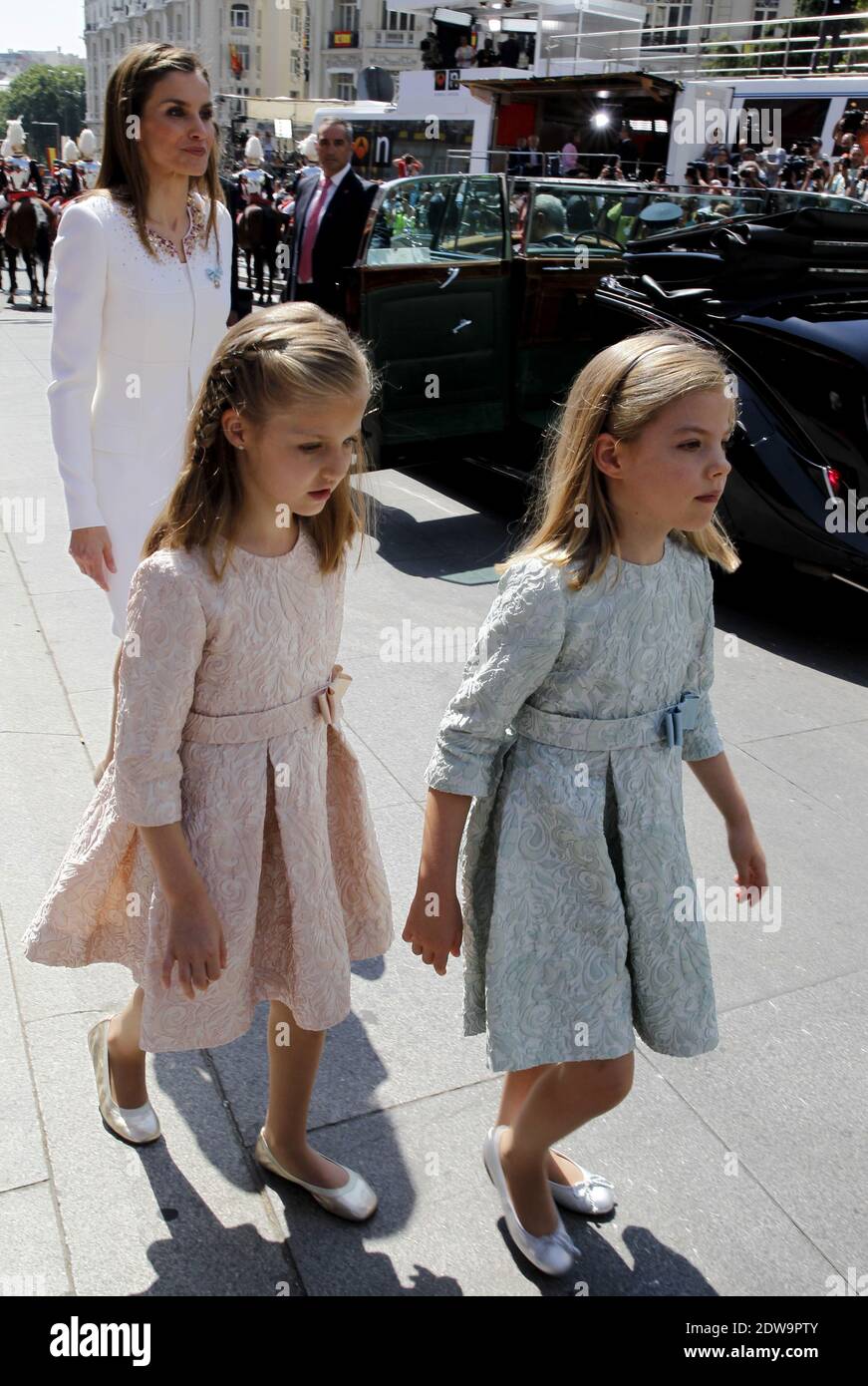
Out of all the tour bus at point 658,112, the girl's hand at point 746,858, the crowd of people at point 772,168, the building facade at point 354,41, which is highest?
the building facade at point 354,41

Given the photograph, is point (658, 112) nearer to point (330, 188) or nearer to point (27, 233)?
point (27, 233)

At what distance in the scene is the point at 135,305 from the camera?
2648 millimetres

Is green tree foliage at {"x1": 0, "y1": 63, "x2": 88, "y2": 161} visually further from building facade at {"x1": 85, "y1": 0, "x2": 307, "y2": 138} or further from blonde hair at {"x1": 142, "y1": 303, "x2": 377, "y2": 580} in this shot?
blonde hair at {"x1": 142, "y1": 303, "x2": 377, "y2": 580}

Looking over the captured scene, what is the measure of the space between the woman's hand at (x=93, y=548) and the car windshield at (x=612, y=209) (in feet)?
15.7

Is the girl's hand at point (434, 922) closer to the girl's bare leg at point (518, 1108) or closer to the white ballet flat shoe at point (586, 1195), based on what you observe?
the girl's bare leg at point (518, 1108)

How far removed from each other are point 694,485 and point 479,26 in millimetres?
35128

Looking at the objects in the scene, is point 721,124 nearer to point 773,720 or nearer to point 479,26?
point 479,26

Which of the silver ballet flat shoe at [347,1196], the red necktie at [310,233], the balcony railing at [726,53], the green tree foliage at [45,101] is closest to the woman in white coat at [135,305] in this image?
the silver ballet flat shoe at [347,1196]

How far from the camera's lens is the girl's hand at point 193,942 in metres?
1.82

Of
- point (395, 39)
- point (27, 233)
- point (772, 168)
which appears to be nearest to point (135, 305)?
point (27, 233)

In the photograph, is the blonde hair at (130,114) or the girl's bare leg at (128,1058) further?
the blonde hair at (130,114)
